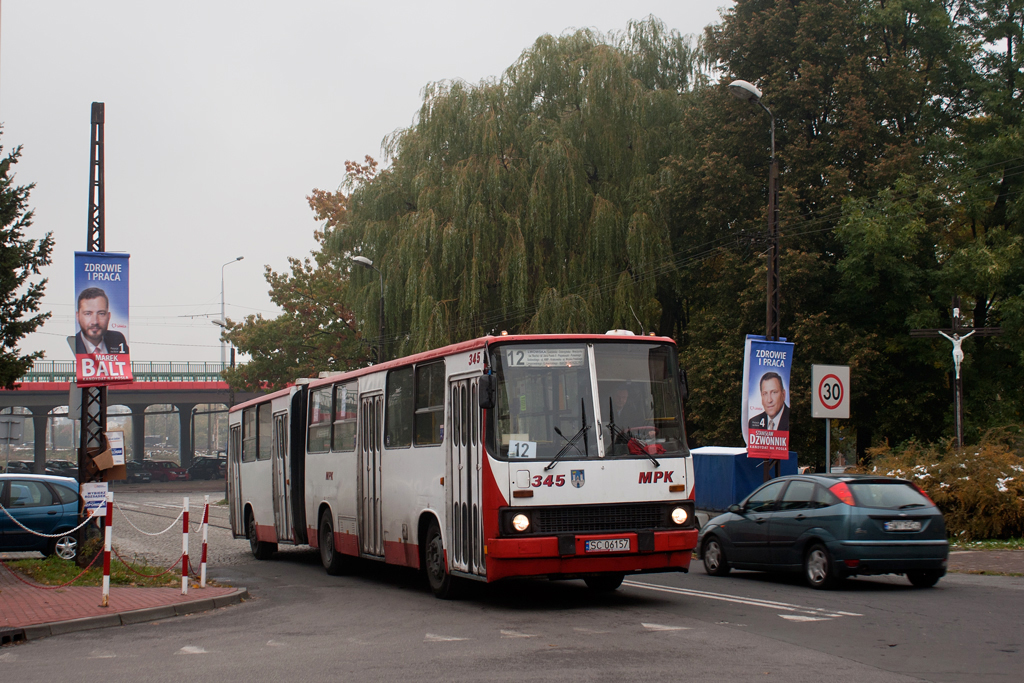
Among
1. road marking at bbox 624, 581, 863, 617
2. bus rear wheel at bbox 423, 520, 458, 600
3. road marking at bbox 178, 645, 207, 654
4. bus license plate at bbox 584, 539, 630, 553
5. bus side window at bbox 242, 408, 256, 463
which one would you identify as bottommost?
road marking at bbox 624, 581, 863, 617

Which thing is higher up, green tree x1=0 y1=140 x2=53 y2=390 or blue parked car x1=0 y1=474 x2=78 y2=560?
green tree x1=0 y1=140 x2=53 y2=390

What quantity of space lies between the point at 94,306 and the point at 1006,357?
85.8 feet

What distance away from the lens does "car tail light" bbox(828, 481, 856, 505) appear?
13.4m

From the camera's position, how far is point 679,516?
1190cm

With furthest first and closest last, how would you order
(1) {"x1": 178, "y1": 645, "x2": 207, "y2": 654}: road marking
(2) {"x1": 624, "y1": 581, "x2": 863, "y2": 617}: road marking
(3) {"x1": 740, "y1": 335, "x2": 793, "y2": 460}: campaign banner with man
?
(3) {"x1": 740, "y1": 335, "x2": 793, "y2": 460}: campaign banner with man
(2) {"x1": 624, "y1": 581, "x2": 863, "y2": 617}: road marking
(1) {"x1": 178, "y1": 645, "x2": 207, "y2": 654}: road marking

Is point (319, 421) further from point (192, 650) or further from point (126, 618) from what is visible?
point (192, 650)

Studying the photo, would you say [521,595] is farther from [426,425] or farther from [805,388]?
[805,388]

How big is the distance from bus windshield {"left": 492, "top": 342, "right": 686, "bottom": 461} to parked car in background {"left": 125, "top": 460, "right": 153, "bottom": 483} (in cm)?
6984

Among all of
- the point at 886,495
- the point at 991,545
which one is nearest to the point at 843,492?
the point at 886,495

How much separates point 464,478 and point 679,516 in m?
2.39

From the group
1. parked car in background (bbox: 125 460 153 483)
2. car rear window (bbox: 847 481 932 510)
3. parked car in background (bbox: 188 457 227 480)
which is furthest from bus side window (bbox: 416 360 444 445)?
parked car in background (bbox: 188 457 227 480)

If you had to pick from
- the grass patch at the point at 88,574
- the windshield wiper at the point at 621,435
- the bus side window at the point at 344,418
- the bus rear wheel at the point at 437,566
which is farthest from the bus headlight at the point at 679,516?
the grass patch at the point at 88,574

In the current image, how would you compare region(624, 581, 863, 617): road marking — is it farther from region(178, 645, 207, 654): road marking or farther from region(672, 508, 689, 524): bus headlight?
region(178, 645, 207, 654): road marking

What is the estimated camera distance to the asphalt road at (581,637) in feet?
26.8
